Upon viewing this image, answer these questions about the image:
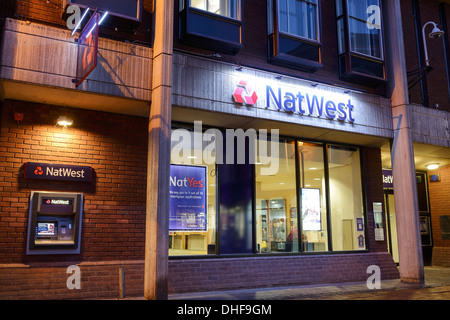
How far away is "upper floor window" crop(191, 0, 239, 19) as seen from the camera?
35.6 ft

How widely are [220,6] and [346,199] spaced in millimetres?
6888

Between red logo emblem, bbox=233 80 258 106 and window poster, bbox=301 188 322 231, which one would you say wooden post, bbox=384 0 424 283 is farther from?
red logo emblem, bbox=233 80 258 106

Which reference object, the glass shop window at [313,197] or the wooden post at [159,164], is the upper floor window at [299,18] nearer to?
the glass shop window at [313,197]

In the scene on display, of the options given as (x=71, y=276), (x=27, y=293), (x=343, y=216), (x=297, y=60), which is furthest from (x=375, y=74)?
(x=27, y=293)

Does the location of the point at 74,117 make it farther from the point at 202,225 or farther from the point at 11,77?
the point at 202,225

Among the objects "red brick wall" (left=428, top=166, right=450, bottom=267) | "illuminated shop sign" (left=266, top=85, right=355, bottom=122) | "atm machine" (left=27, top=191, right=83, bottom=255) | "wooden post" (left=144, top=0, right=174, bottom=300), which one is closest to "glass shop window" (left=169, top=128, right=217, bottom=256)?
"wooden post" (left=144, top=0, right=174, bottom=300)

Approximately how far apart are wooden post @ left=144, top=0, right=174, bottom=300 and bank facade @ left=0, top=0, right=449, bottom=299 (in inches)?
1.3

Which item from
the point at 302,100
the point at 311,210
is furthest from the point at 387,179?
the point at 302,100

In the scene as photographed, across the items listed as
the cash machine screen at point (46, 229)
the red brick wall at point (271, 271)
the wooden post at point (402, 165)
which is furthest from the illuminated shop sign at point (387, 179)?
the cash machine screen at point (46, 229)

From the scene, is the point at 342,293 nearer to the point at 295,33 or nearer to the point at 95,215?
the point at 95,215

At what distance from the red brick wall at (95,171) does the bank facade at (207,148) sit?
0.03m

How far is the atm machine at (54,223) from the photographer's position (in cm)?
882

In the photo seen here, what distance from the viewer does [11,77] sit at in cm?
817

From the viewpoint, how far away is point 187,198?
1077 centimetres
